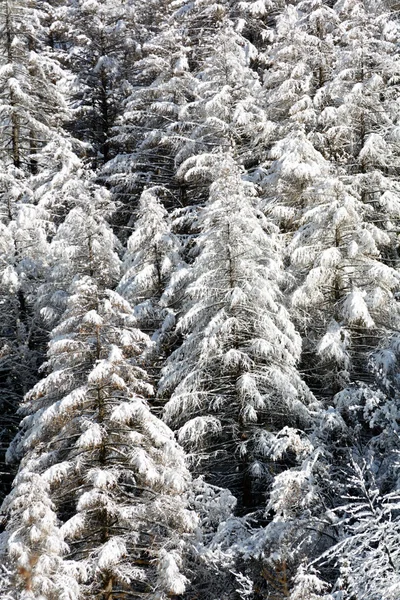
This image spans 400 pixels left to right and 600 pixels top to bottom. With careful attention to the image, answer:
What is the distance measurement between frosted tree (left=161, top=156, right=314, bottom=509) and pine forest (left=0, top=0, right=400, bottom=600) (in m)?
0.07

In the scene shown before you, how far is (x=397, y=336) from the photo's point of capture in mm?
13414

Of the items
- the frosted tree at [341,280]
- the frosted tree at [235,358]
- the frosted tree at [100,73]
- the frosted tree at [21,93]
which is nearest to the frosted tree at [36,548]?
the frosted tree at [235,358]

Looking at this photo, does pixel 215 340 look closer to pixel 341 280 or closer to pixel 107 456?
pixel 107 456

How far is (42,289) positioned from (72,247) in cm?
215

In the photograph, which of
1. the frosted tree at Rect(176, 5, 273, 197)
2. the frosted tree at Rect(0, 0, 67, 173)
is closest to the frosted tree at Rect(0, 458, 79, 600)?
the frosted tree at Rect(176, 5, 273, 197)

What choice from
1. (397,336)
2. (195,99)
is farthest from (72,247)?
(195,99)

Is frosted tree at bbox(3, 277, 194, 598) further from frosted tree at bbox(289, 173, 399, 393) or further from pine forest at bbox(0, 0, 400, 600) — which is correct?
frosted tree at bbox(289, 173, 399, 393)

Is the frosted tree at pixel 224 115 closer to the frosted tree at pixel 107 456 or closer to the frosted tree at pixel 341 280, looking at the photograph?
the frosted tree at pixel 341 280

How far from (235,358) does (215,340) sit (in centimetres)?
57

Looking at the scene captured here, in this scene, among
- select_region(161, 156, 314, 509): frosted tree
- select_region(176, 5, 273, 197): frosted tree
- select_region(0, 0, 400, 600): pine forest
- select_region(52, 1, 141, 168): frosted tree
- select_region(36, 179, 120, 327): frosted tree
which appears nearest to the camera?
select_region(0, 0, 400, 600): pine forest

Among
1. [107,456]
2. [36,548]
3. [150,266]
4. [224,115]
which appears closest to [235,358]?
[107,456]

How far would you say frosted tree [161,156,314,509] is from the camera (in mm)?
13344

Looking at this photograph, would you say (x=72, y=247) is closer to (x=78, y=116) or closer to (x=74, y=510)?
(x=74, y=510)

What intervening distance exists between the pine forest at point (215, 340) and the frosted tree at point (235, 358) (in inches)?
2.6
